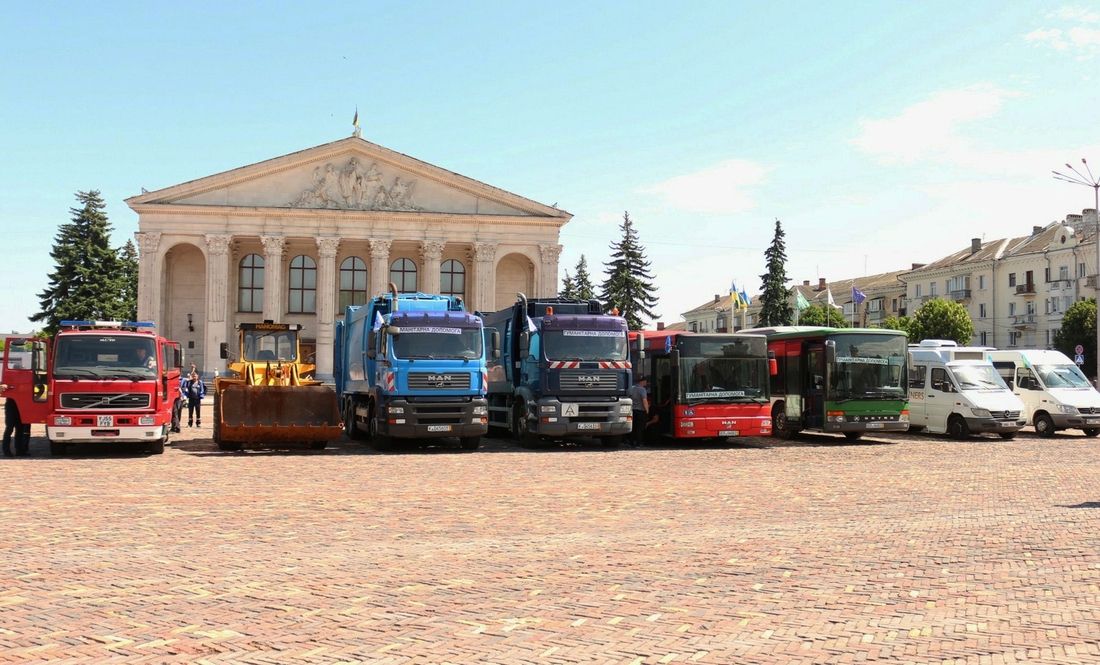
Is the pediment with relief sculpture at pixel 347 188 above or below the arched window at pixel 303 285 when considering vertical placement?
above

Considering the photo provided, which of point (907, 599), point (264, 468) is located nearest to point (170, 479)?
point (264, 468)

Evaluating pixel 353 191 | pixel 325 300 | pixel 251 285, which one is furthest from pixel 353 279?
pixel 251 285

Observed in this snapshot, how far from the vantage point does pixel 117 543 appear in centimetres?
953

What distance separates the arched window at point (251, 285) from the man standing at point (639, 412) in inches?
1797

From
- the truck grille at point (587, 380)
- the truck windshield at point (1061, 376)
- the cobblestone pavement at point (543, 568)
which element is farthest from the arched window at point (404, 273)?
the cobblestone pavement at point (543, 568)

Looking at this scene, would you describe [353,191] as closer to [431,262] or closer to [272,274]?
[431,262]

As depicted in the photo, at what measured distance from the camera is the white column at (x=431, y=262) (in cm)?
6366

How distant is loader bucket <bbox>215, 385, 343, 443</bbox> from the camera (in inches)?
798

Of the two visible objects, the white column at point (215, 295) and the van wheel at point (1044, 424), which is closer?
the van wheel at point (1044, 424)

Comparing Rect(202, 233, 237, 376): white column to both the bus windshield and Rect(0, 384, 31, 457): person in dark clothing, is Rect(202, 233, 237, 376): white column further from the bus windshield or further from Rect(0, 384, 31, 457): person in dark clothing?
the bus windshield

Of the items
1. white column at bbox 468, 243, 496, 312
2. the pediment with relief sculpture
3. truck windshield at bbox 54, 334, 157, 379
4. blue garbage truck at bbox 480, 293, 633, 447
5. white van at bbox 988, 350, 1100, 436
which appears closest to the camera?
truck windshield at bbox 54, 334, 157, 379

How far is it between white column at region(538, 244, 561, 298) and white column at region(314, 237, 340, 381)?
1315 cm

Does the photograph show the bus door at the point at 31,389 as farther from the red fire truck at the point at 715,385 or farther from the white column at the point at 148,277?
the white column at the point at 148,277

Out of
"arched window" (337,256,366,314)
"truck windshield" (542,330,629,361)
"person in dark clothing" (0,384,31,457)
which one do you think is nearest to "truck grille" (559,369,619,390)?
"truck windshield" (542,330,629,361)
